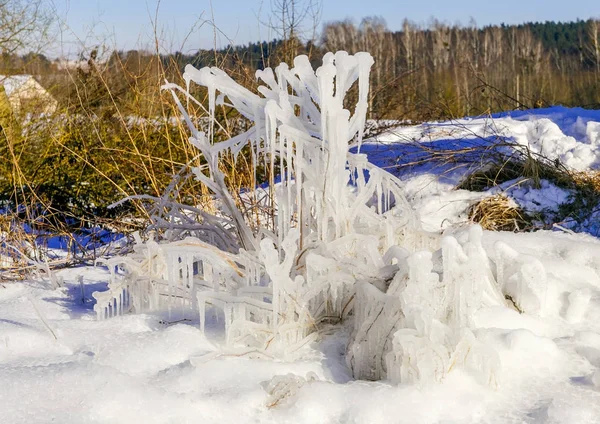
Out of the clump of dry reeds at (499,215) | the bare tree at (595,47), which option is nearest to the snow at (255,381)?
the clump of dry reeds at (499,215)

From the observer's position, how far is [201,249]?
230cm

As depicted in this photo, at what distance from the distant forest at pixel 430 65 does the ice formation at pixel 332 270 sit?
1.62m

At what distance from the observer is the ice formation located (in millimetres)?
1881

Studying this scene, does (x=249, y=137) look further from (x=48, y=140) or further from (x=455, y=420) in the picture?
(x=48, y=140)

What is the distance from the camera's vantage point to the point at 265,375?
1.86 m

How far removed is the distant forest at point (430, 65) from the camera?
5.21m

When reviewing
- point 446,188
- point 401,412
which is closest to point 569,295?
point 401,412

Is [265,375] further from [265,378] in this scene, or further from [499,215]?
[499,215]

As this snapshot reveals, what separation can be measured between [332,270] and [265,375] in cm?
43

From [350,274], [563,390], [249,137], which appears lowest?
[563,390]

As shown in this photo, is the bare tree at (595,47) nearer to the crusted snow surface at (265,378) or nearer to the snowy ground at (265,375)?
the snowy ground at (265,375)

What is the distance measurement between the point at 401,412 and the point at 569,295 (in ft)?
3.15

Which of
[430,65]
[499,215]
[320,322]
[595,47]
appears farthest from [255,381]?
[430,65]

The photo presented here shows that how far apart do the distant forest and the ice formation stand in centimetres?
162
